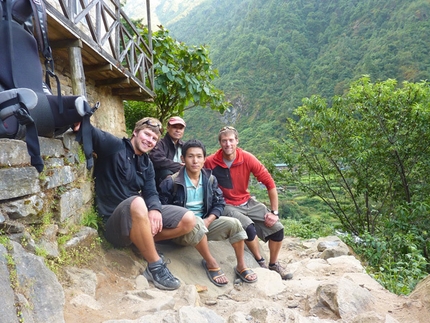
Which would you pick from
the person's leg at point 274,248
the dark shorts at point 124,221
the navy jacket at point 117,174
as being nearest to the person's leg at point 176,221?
the dark shorts at point 124,221

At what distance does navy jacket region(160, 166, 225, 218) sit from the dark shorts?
11.3 inches

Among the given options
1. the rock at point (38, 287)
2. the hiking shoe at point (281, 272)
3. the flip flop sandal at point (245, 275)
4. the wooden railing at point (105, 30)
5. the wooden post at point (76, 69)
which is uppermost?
the wooden railing at point (105, 30)

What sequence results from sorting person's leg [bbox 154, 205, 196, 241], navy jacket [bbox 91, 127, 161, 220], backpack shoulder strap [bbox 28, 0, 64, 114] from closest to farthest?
backpack shoulder strap [bbox 28, 0, 64, 114], navy jacket [bbox 91, 127, 161, 220], person's leg [bbox 154, 205, 196, 241]

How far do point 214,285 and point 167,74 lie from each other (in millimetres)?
5659

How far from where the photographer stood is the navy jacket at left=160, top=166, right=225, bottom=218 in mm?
3281

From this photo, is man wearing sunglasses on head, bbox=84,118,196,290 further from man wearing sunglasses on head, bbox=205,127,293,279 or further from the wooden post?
the wooden post

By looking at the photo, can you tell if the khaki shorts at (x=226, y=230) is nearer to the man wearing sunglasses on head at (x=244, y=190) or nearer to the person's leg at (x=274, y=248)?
the man wearing sunglasses on head at (x=244, y=190)

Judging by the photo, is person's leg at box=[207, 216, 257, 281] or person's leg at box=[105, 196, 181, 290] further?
person's leg at box=[207, 216, 257, 281]

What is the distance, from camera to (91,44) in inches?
175

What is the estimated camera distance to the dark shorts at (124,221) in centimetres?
260

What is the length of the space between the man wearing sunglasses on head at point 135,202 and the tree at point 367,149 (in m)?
5.44

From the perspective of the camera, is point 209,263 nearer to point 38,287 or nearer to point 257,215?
point 257,215

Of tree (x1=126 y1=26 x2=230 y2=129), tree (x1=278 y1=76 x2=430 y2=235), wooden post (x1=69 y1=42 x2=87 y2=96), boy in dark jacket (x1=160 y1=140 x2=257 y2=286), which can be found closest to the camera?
boy in dark jacket (x1=160 y1=140 x2=257 y2=286)

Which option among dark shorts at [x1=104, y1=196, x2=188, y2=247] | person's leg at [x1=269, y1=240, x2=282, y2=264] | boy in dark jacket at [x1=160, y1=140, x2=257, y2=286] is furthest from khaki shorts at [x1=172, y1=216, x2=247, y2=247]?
person's leg at [x1=269, y1=240, x2=282, y2=264]
